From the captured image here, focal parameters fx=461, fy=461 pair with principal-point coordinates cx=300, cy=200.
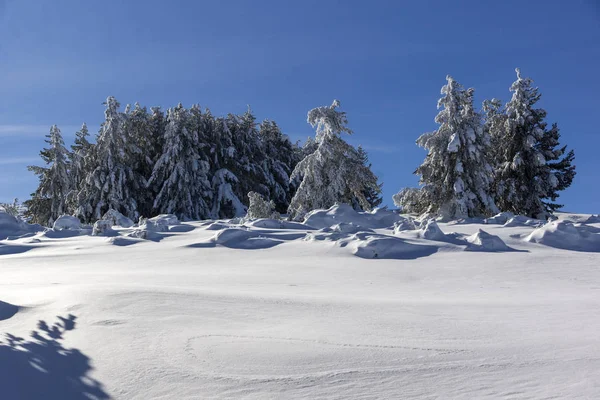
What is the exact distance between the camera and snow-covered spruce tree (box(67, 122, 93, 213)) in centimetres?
2816

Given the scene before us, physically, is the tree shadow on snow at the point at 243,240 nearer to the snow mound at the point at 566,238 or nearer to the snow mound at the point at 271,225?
the snow mound at the point at 271,225

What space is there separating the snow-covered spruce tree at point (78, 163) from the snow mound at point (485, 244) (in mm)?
25261

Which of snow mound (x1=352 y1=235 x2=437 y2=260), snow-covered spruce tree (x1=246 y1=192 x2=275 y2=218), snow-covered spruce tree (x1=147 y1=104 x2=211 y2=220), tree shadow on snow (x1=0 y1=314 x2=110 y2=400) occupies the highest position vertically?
snow-covered spruce tree (x1=147 y1=104 x2=211 y2=220)

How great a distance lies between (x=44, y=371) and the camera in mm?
2561

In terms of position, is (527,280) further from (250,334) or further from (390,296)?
(250,334)

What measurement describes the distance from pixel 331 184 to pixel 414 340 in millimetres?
18104

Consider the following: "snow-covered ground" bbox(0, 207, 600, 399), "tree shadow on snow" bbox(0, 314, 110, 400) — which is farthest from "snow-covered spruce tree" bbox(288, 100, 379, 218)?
"tree shadow on snow" bbox(0, 314, 110, 400)

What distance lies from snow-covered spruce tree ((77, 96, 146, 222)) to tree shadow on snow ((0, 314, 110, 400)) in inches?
963

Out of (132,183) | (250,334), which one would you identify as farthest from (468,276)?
(132,183)

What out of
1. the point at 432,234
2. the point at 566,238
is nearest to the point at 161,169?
the point at 432,234

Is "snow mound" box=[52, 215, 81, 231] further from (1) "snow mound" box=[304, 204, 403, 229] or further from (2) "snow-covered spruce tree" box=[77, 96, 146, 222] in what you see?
(2) "snow-covered spruce tree" box=[77, 96, 146, 222]

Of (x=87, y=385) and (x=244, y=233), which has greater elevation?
(x=244, y=233)

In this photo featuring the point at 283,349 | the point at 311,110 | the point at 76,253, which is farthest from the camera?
the point at 311,110

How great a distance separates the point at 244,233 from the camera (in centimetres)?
925
